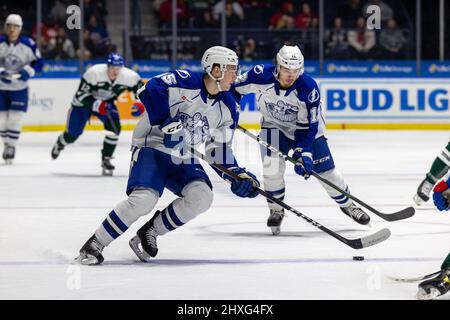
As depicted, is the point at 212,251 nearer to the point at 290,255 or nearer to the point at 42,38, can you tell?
the point at 290,255

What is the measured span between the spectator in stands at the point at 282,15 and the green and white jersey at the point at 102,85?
17.3 feet

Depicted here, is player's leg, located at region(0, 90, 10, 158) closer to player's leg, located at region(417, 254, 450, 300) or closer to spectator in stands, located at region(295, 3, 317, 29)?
spectator in stands, located at region(295, 3, 317, 29)

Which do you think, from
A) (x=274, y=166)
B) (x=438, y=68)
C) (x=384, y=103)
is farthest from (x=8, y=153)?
(x=438, y=68)

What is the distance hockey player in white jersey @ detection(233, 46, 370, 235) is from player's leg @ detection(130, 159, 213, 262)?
1032 millimetres

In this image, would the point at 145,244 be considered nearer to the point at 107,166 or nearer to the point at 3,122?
the point at 107,166

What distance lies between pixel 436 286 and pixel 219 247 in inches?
73.4

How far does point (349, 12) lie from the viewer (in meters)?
14.9

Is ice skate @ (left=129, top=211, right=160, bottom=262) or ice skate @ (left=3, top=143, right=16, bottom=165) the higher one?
ice skate @ (left=129, top=211, right=160, bottom=262)

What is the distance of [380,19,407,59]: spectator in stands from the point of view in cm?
1490

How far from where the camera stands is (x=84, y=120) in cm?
1022

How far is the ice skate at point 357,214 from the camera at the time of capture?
6.68m

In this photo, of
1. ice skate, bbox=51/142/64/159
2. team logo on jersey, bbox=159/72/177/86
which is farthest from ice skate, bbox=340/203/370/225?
ice skate, bbox=51/142/64/159

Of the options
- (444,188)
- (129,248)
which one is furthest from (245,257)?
(444,188)

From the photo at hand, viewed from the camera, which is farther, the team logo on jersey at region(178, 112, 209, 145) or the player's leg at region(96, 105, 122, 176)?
the player's leg at region(96, 105, 122, 176)
